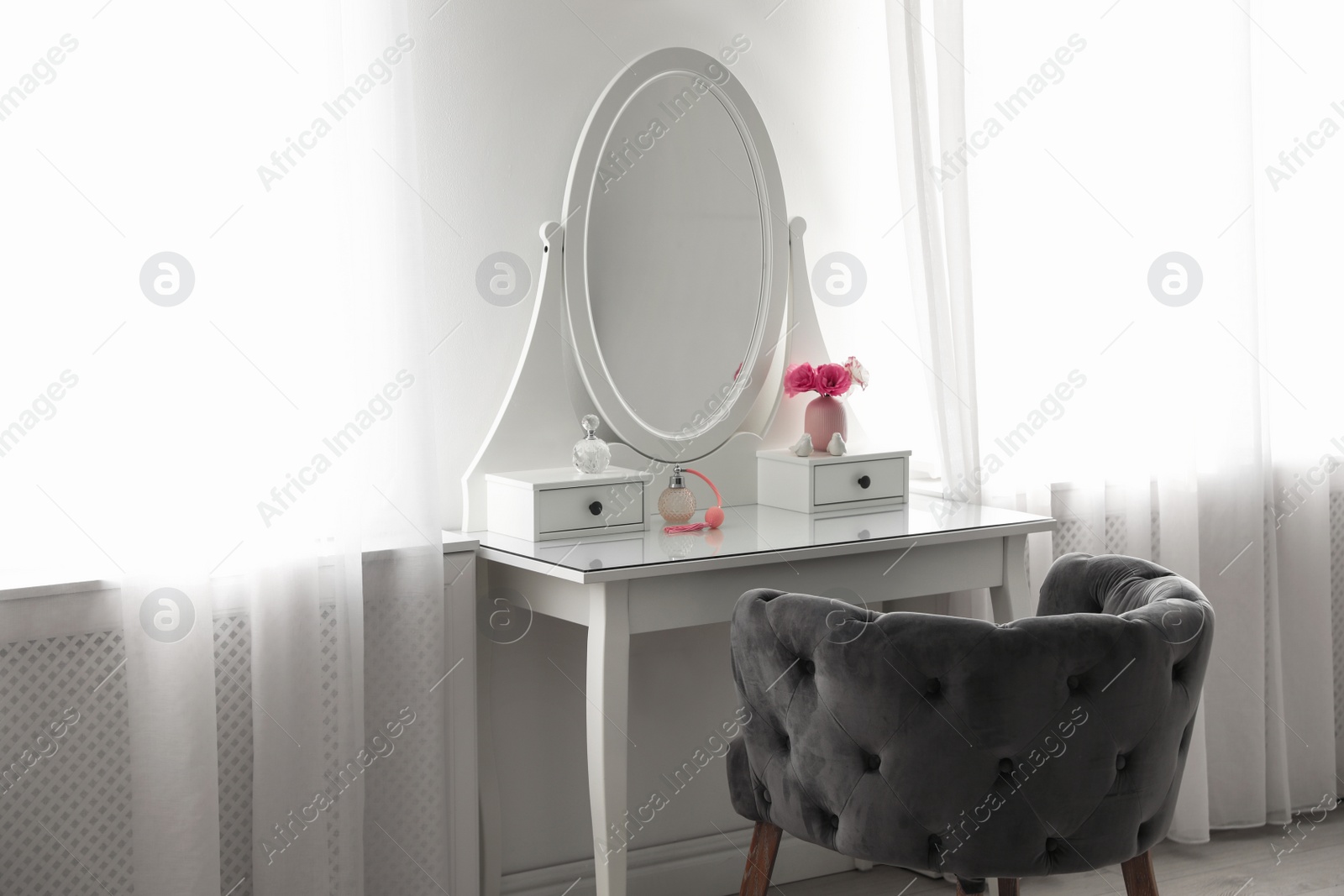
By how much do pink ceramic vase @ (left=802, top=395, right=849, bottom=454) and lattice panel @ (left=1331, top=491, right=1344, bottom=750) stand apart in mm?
1582

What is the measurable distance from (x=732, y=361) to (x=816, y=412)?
0.71ft

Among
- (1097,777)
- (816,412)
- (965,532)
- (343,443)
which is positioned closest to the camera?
(1097,777)

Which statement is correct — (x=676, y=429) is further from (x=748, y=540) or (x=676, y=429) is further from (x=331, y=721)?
(x=331, y=721)

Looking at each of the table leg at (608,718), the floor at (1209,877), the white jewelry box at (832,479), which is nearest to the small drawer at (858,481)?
the white jewelry box at (832,479)

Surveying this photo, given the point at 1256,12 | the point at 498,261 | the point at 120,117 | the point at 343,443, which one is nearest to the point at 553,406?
the point at 498,261

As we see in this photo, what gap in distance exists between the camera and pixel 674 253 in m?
2.60

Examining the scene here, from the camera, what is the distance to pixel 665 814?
270cm

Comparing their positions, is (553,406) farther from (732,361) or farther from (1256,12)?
(1256,12)

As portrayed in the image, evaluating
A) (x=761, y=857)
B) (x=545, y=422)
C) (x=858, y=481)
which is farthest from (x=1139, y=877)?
(x=545, y=422)

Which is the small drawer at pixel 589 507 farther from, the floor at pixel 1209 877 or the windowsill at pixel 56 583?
the floor at pixel 1209 877

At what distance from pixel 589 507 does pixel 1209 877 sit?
1725 millimetres

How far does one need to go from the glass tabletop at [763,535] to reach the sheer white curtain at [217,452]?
27cm

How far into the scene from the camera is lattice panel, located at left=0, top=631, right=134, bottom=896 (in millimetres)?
1951

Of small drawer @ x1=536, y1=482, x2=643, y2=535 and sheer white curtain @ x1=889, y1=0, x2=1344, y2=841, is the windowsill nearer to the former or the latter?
small drawer @ x1=536, y1=482, x2=643, y2=535
